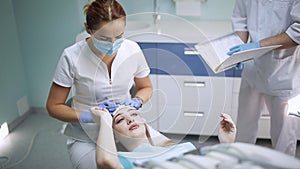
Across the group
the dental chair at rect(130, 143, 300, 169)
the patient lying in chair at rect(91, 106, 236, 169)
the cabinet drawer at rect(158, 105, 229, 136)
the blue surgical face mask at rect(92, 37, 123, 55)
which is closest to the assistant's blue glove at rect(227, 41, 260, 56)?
the cabinet drawer at rect(158, 105, 229, 136)

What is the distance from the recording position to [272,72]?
162 centimetres

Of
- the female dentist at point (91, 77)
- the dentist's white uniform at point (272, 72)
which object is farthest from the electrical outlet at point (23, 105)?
the dentist's white uniform at point (272, 72)

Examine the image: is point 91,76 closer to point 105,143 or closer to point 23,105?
point 105,143

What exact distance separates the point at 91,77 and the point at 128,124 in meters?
0.26

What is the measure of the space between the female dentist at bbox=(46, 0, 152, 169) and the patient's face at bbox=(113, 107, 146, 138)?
2.6 inches

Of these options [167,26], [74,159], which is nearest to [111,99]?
[74,159]

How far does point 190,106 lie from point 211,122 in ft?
0.52

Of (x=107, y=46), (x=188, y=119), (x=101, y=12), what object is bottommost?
(x=188, y=119)

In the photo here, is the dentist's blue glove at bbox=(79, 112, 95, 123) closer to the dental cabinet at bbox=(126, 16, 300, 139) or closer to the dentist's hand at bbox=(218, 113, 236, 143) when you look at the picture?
the dental cabinet at bbox=(126, 16, 300, 139)

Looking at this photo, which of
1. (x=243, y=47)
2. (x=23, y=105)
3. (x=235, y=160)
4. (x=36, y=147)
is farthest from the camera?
(x=23, y=105)

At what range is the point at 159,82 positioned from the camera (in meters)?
1.67

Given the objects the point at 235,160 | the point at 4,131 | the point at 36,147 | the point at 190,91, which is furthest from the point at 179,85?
the point at 4,131

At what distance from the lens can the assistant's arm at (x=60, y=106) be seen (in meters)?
1.44

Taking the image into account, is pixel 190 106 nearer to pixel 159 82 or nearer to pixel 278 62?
pixel 159 82
